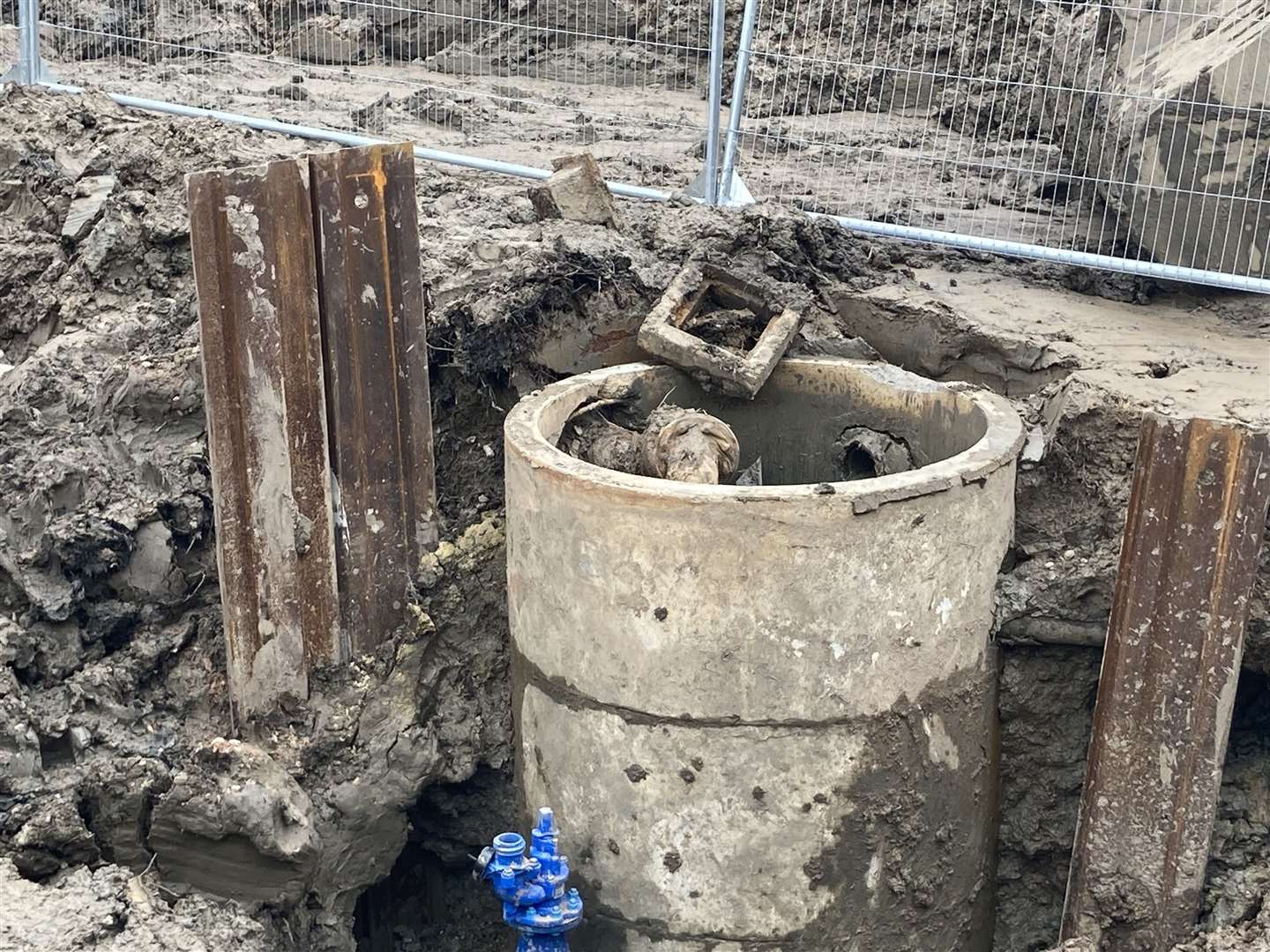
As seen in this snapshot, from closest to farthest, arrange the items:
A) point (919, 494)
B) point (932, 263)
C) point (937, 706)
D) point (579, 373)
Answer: point (919, 494) < point (937, 706) < point (579, 373) < point (932, 263)

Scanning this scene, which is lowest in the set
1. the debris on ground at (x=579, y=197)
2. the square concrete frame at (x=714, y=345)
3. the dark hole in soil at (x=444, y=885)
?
the dark hole in soil at (x=444, y=885)

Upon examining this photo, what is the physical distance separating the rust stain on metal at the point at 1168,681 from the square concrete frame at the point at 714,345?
4.81 ft

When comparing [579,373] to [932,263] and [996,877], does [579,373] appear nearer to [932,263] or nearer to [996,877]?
[932,263]

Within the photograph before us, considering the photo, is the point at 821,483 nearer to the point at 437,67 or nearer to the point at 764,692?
the point at 764,692

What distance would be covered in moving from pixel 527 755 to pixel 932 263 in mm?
2616

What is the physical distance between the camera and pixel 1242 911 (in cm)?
464

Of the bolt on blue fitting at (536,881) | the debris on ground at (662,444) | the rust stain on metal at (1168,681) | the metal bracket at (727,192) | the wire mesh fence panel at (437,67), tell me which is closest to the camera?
the rust stain on metal at (1168,681)

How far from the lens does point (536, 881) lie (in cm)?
472

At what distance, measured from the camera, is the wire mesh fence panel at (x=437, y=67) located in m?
7.43

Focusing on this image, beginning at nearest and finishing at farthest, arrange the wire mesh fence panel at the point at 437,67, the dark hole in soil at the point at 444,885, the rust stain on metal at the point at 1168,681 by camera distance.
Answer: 1. the rust stain on metal at the point at 1168,681
2. the dark hole in soil at the point at 444,885
3. the wire mesh fence panel at the point at 437,67

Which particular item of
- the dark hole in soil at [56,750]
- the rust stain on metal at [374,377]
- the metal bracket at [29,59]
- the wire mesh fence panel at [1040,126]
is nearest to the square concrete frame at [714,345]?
Result: the rust stain on metal at [374,377]

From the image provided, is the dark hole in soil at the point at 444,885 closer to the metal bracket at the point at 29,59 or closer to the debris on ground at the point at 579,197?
the debris on ground at the point at 579,197

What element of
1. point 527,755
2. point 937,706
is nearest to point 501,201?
point 527,755

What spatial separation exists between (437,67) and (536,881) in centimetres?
550
